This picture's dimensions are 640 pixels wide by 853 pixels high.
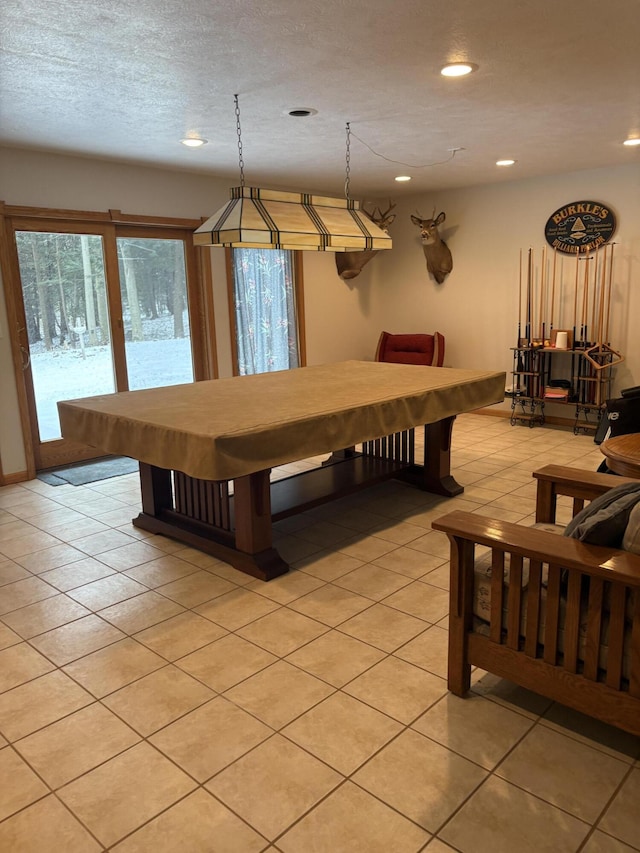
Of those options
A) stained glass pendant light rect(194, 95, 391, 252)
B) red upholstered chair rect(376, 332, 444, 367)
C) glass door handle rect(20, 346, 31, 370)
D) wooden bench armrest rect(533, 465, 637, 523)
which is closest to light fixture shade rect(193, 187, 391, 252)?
stained glass pendant light rect(194, 95, 391, 252)

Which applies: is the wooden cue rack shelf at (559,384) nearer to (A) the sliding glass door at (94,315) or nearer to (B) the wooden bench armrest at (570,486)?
(A) the sliding glass door at (94,315)

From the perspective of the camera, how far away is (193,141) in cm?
446

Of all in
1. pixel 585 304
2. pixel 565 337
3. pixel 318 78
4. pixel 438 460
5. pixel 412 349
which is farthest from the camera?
pixel 412 349

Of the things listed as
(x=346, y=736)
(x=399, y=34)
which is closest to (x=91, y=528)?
(x=346, y=736)

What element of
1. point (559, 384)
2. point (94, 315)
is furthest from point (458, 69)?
point (559, 384)

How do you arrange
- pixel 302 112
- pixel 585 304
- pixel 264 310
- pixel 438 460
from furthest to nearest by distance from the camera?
pixel 264 310, pixel 585 304, pixel 438 460, pixel 302 112

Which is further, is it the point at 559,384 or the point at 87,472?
the point at 559,384

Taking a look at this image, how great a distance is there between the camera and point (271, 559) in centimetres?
324

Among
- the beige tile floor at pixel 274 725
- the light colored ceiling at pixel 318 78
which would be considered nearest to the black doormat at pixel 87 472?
the beige tile floor at pixel 274 725

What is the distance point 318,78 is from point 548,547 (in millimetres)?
2561

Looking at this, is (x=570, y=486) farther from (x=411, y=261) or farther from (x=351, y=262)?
(x=411, y=261)

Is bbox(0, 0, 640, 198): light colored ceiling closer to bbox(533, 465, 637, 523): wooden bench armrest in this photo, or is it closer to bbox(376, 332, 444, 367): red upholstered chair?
bbox(533, 465, 637, 523): wooden bench armrest

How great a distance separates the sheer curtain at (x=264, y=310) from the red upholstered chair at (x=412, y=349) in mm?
1047

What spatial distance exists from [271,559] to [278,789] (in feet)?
4.78
